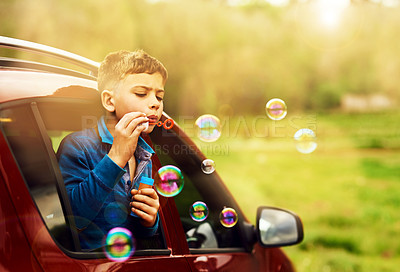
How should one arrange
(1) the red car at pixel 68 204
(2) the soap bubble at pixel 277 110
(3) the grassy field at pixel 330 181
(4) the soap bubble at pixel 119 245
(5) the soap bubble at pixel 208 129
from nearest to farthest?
(1) the red car at pixel 68 204
(4) the soap bubble at pixel 119 245
(5) the soap bubble at pixel 208 129
(2) the soap bubble at pixel 277 110
(3) the grassy field at pixel 330 181

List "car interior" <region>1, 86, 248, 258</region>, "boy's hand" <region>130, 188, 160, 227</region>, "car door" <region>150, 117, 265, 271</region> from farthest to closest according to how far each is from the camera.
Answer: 1. "car door" <region>150, 117, 265, 271</region>
2. "boy's hand" <region>130, 188, 160, 227</region>
3. "car interior" <region>1, 86, 248, 258</region>

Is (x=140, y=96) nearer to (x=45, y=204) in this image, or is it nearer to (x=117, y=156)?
(x=117, y=156)

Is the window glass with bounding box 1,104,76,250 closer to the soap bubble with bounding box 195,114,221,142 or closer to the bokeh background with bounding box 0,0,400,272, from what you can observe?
the soap bubble with bounding box 195,114,221,142

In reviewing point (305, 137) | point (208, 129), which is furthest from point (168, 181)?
point (305, 137)

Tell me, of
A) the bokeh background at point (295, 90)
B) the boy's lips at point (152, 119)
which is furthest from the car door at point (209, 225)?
the bokeh background at point (295, 90)

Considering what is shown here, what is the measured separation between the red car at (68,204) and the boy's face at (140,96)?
86mm

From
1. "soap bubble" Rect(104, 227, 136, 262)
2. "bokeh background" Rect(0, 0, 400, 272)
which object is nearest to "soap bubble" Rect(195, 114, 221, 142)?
"soap bubble" Rect(104, 227, 136, 262)

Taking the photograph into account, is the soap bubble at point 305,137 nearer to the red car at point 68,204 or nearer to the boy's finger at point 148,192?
the red car at point 68,204

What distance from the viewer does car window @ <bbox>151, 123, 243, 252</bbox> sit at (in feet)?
5.35

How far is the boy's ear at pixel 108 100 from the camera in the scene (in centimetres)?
136

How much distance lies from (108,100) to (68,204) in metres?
0.37

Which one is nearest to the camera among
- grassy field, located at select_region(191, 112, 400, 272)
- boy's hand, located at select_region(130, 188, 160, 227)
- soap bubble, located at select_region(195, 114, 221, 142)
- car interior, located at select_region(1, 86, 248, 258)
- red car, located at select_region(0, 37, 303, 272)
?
red car, located at select_region(0, 37, 303, 272)

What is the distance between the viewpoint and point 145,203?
4.25 ft

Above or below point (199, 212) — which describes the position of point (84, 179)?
above
